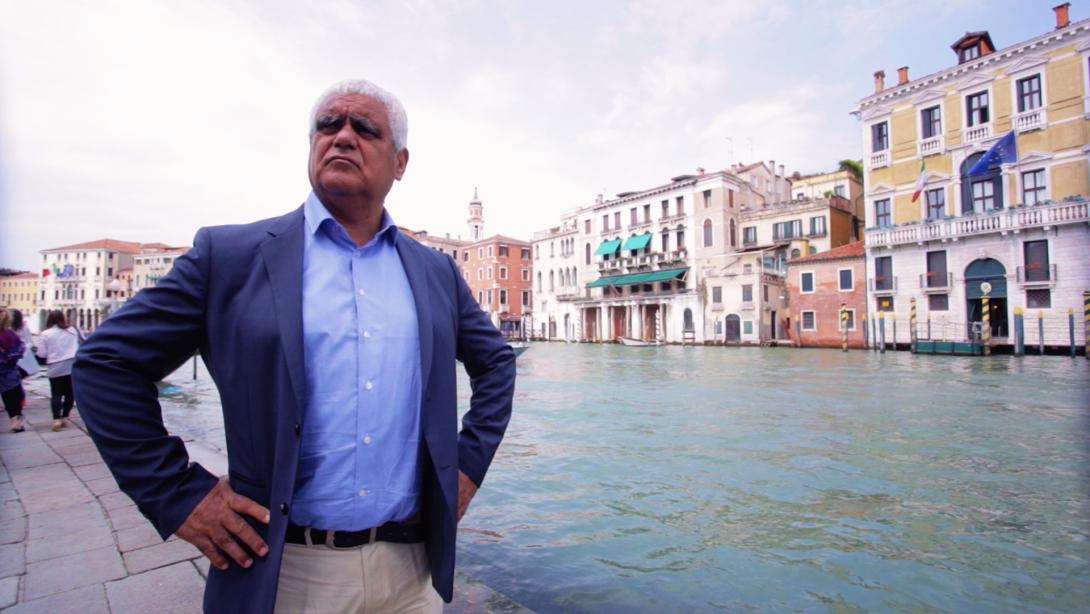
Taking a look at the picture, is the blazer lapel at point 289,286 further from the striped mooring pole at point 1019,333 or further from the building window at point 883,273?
the building window at point 883,273

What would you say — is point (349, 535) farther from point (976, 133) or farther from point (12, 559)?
point (976, 133)

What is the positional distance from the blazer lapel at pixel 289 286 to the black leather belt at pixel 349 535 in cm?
29

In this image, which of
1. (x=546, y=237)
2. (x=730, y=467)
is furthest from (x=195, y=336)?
(x=546, y=237)

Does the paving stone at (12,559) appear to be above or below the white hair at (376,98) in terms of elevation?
below

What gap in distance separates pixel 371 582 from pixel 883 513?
14.8 ft

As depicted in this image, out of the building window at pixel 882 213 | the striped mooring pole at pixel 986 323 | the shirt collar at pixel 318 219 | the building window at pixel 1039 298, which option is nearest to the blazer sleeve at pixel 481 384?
the shirt collar at pixel 318 219

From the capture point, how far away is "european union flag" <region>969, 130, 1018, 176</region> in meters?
22.0

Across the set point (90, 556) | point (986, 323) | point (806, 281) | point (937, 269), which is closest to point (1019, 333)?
point (986, 323)

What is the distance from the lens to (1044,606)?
3.09 m

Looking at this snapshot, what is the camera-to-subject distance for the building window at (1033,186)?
22047 mm

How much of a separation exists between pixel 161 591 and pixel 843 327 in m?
29.5

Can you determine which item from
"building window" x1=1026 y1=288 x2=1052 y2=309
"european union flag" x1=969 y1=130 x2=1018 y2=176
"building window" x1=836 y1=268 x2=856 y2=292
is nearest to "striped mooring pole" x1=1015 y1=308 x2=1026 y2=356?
"building window" x1=1026 y1=288 x2=1052 y2=309

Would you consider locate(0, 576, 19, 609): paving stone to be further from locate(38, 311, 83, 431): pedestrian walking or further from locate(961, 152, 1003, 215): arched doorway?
locate(961, 152, 1003, 215): arched doorway

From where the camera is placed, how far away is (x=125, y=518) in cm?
321
